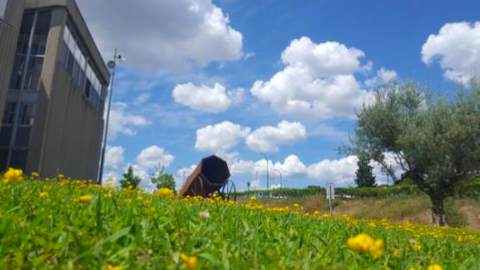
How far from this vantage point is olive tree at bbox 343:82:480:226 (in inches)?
857

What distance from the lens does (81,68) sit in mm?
27781

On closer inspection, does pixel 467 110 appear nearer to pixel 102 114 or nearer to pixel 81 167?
pixel 81 167

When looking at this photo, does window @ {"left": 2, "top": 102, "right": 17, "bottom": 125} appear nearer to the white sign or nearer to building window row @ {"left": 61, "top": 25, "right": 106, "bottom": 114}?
building window row @ {"left": 61, "top": 25, "right": 106, "bottom": 114}

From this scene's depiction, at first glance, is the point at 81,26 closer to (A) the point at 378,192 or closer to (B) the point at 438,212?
(B) the point at 438,212

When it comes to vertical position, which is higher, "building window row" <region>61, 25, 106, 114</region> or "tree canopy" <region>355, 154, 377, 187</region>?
"building window row" <region>61, 25, 106, 114</region>

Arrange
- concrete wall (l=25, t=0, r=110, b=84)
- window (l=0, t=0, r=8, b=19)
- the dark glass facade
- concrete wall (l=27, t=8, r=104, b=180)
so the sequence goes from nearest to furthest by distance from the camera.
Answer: window (l=0, t=0, r=8, b=19) → the dark glass facade → concrete wall (l=27, t=8, r=104, b=180) → concrete wall (l=25, t=0, r=110, b=84)

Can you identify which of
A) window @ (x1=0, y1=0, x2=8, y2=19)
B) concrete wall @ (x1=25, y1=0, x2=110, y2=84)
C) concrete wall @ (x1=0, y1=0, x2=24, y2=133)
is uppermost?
concrete wall @ (x1=25, y1=0, x2=110, y2=84)

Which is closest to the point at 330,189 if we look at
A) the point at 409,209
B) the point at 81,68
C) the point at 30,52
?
the point at 409,209

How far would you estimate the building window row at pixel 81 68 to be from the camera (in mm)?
24031

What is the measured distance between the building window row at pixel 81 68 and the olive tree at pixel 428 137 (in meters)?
20.5

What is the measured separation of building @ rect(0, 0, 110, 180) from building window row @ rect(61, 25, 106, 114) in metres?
0.07

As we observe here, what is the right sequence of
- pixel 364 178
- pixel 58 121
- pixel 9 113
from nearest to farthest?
pixel 9 113 → pixel 58 121 → pixel 364 178

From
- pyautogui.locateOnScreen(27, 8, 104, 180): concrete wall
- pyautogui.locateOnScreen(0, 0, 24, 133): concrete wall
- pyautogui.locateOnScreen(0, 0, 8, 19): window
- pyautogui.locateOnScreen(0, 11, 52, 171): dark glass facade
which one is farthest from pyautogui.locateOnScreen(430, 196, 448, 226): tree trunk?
pyautogui.locateOnScreen(0, 0, 8, 19): window

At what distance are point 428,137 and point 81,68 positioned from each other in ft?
82.6
